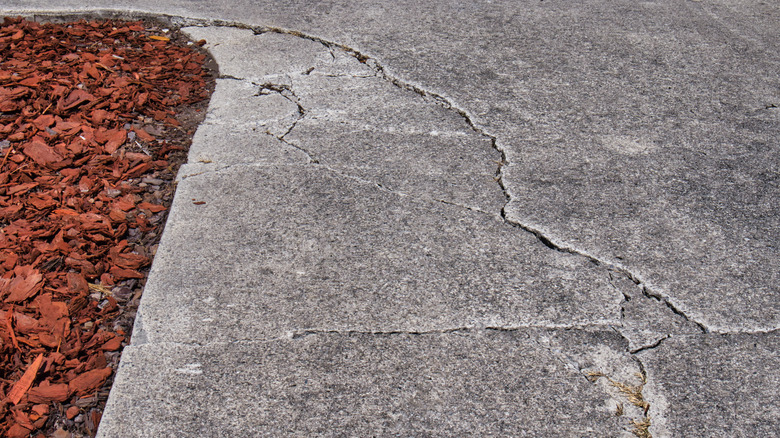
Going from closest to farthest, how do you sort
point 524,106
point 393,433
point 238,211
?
point 393,433, point 238,211, point 524,106

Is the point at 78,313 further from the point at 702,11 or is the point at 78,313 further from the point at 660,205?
the point at 702,11

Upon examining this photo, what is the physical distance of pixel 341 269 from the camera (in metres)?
2.34

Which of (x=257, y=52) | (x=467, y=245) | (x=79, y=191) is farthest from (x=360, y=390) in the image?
(x=257, y=52)

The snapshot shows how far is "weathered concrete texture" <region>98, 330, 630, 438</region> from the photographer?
1.79 m

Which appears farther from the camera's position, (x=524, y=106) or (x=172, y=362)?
(x=524, y=106)

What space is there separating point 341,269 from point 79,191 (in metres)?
1.25

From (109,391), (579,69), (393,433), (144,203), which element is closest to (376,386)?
(393,433)

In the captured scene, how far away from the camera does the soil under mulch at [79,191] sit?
6.40 ft

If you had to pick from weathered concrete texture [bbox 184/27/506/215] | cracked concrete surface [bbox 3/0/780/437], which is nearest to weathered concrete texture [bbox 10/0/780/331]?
cracked concrete surface [bbox 3/0/780/437]

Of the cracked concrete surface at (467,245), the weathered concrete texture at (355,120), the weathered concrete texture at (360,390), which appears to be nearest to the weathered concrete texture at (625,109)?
the cracked concrete surface at (467,245)

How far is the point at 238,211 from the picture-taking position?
103 inches

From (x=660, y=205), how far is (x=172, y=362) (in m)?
2.08

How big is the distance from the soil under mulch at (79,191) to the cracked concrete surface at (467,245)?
125 mm

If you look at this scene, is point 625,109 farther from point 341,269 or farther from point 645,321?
point 341,269
